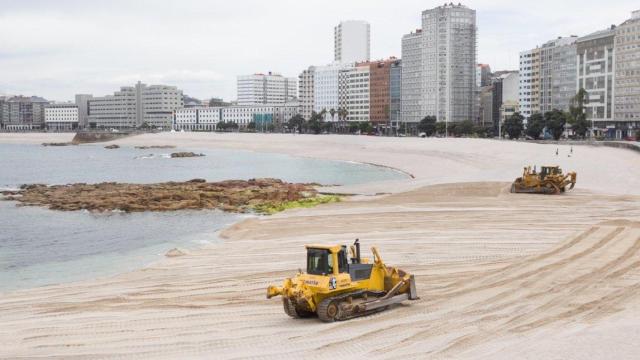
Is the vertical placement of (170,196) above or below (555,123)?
below

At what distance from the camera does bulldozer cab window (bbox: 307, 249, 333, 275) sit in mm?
15953

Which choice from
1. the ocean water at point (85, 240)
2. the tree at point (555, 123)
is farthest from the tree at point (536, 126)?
the ocean water at point (85, 240)

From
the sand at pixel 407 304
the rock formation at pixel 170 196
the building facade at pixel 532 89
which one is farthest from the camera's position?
the building facade at pixel 532 89

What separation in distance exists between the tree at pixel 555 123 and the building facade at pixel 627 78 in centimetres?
1361

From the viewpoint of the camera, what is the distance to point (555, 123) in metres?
135

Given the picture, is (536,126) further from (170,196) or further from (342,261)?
(342,261)

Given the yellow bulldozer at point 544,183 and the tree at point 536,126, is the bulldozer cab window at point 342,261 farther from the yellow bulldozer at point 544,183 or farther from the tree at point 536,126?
the tree at point 536,126

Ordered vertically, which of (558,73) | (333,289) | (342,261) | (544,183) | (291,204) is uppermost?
(558,73)

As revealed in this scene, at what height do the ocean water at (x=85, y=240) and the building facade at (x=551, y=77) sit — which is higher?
the building facade at (x=551, y=77)

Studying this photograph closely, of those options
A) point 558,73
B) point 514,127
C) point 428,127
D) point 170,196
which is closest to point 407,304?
point 170,196

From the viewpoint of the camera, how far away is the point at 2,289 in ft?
76.6

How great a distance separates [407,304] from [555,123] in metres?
124

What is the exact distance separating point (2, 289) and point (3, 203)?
29937 mm

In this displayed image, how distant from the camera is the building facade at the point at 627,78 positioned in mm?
141500
